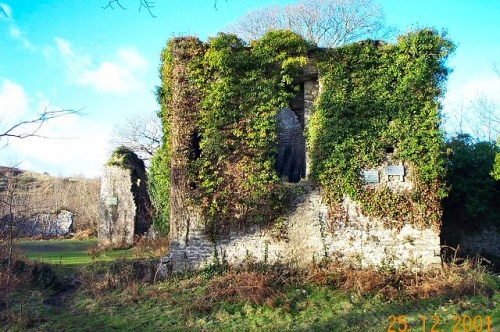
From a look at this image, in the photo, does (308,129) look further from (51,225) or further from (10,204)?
(51,225)

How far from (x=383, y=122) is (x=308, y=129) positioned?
1.86 m

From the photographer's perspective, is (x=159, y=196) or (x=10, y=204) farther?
(x=159, y=196)

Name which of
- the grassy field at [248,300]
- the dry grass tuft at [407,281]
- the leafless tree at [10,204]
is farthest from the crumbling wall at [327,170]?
the leafless tree at [10,204]

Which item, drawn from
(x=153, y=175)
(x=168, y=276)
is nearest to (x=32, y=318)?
(x=168, y=276)

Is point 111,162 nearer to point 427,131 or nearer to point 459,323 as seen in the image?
point 427,131

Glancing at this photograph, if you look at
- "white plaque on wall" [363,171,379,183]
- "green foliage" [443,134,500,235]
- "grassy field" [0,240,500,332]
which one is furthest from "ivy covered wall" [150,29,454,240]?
"green foliage" [443,134,500,235]

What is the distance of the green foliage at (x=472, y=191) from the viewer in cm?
1297

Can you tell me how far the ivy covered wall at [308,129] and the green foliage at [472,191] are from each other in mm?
3575

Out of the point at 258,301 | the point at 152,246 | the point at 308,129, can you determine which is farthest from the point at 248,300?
the point at 152,246

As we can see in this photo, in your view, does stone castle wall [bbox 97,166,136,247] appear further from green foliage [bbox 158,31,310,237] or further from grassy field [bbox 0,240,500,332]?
green foliage [bbox 158,31,310,237]

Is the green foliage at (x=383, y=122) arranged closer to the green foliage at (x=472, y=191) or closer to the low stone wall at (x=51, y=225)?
the green foliage at (x=472, y=191)
